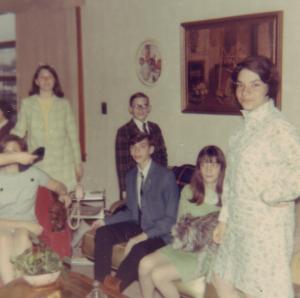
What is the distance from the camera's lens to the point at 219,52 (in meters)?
4.33

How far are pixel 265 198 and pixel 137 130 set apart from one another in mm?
2090

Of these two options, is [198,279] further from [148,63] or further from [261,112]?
[148,63]

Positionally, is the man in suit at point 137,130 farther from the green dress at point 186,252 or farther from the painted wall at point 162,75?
the green dress at point 186,252

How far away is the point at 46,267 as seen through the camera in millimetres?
2600

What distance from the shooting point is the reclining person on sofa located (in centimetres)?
350

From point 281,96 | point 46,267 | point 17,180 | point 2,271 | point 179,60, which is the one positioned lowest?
point 2,271

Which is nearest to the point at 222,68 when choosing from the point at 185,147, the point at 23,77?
the point at 185,147

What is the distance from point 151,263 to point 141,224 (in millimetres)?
477

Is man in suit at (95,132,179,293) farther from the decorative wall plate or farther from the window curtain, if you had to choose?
the window curtain

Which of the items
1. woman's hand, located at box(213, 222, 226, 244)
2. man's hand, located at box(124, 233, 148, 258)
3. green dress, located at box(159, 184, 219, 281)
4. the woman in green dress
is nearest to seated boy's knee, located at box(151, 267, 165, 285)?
the woman in green dress

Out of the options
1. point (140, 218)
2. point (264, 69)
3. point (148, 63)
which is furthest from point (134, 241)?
point (148, 63)

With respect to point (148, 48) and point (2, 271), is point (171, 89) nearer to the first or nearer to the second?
point (148, 48)

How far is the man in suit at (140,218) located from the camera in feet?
11.4

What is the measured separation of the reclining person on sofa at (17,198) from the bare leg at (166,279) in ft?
2.85
